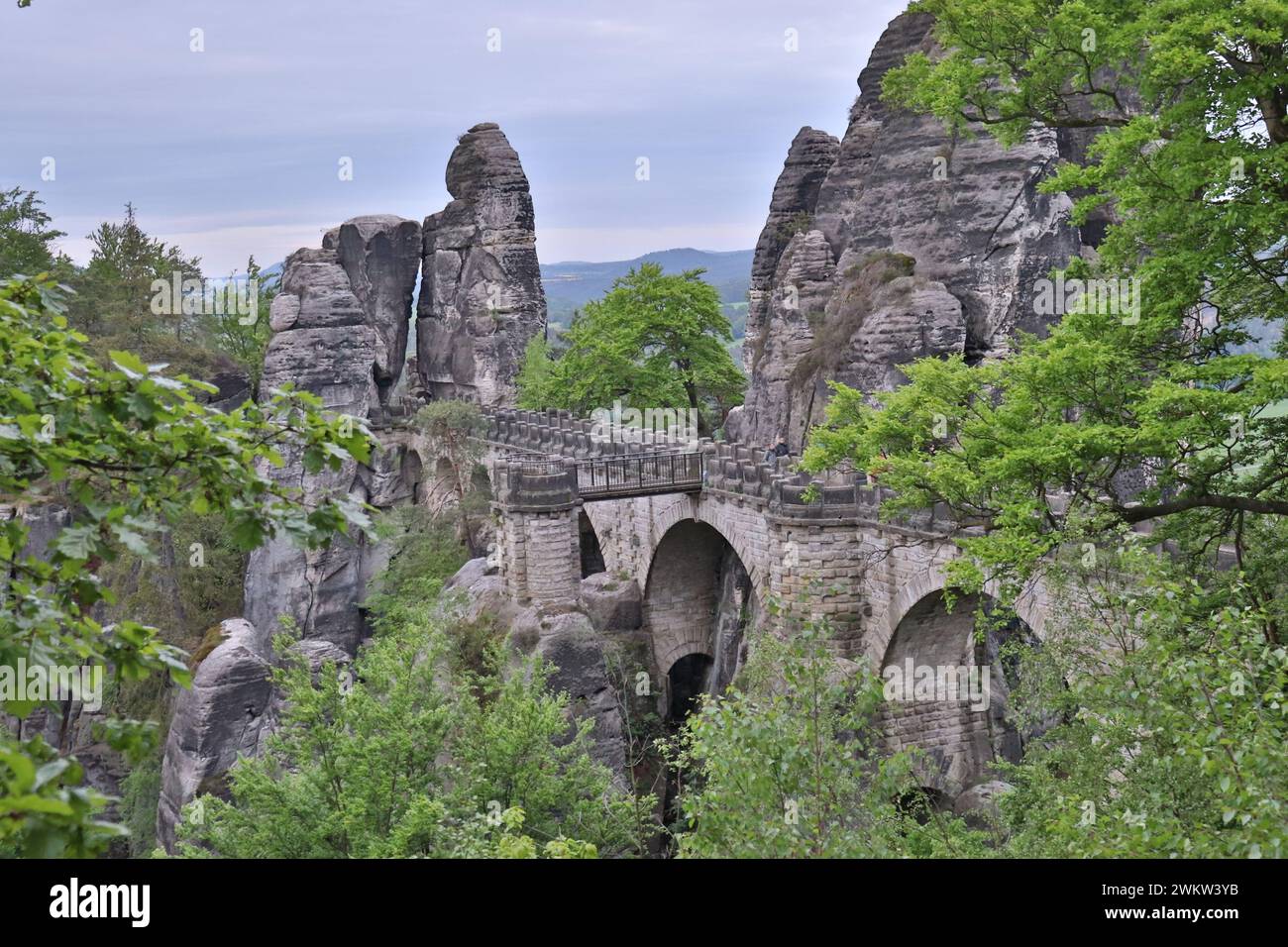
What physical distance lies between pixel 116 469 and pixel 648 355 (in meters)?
39.1

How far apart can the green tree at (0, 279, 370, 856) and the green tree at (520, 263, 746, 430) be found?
35487 mm

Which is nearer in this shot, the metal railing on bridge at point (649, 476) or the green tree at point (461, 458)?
the metal railing on bridge at point (649, 476)

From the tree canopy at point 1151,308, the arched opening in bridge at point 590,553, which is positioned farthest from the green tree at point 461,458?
the tree canopy at point 1151,308

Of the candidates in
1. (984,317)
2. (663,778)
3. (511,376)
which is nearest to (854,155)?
(984,317)

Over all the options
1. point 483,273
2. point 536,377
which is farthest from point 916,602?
point 483,273

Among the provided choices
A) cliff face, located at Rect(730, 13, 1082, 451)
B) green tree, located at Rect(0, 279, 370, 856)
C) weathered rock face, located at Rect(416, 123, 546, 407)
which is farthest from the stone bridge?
weathered rock face, located at Rect(416, 123, 546, 407)

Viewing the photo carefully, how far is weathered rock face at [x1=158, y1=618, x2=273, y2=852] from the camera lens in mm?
25438

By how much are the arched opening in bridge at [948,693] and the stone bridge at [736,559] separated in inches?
1.5

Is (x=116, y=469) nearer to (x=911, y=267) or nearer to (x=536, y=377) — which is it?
(x=911, y=267)

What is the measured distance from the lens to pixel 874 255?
31.4m

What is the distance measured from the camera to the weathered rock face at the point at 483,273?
164ft

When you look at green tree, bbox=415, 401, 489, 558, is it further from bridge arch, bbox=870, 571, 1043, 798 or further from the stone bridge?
bridge arch, bbox=870, 571, 1043, 798

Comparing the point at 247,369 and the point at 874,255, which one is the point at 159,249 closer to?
the point at 247,369
